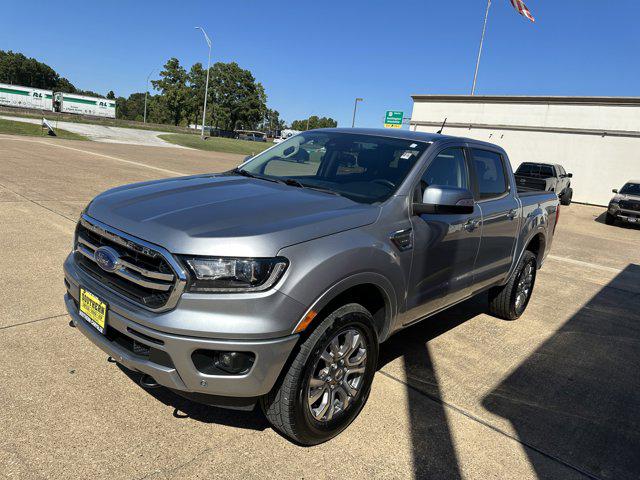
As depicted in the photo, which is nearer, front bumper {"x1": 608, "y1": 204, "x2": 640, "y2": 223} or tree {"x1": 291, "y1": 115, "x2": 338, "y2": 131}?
front bumper {"x1": 608, "y1": 204, "x2": 640, "y2": 223}

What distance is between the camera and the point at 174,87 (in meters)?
77.9

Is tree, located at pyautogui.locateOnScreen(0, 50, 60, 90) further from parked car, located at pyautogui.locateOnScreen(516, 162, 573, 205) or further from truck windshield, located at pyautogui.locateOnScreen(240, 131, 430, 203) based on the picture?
truck windshield, located at pyautogui.locateOnScreen(240, 131, 430, 203)

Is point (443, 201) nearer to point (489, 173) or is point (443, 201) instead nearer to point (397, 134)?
point (397, 134)

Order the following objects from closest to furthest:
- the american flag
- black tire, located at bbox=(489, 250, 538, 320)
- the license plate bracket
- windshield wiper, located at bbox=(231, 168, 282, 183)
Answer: the license plate bracket
windshield wiper, located at bbox=(231, 168, 282, 183)
black tire, located at bbox=(489, 250, 538, 320)
the american flag

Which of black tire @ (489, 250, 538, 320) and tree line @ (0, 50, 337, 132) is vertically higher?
tree line @ (0, 50, 337, 132)

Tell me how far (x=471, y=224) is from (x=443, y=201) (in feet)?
2.83

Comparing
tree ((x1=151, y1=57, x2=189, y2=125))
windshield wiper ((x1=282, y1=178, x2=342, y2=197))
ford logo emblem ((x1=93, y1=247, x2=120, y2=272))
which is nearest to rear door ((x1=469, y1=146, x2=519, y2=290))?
windshield wiper ((x1=282, y1=178, x2=342, y2=197))

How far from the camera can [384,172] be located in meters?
3.44

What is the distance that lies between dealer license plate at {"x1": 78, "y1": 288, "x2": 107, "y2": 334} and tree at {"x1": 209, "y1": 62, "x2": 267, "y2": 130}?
8353 cm

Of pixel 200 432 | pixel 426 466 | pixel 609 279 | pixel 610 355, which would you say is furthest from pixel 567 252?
pixel 200 432

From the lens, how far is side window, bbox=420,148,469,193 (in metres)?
3.54

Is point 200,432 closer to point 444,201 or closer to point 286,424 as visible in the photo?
point 286,424

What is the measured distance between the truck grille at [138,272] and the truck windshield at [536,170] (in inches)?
744

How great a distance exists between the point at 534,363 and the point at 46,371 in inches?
151
